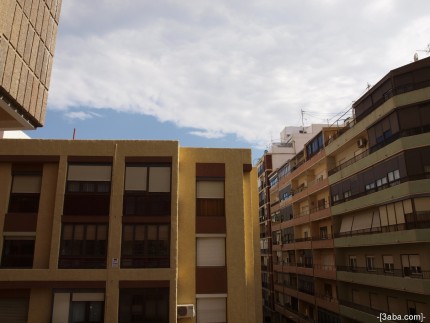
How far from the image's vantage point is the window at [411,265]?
2372 cm

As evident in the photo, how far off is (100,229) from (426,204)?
18.1 metres

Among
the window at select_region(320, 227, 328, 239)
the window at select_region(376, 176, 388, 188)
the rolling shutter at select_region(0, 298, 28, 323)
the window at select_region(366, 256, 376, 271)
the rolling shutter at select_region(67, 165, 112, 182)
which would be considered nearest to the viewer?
the rolling shutter at select_region(0, 298, 28, 323)

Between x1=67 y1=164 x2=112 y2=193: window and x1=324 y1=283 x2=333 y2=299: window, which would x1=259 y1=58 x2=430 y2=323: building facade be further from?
x1=67 y1=164 x2=112 y2=193: window

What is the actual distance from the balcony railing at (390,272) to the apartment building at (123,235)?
9.81 metres

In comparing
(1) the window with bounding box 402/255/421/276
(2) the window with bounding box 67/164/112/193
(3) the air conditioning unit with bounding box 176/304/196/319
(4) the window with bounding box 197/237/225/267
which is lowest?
(3) the air conditioning unit with bounding box 176/304/196/319

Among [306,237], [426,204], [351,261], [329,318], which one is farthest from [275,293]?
[426,204]

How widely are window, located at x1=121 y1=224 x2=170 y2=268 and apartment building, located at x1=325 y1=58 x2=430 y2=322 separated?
46.4ft

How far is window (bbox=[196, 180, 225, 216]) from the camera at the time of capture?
2139cm

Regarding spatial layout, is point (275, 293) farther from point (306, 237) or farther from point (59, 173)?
point (59, 173)

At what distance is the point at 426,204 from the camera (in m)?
23.0

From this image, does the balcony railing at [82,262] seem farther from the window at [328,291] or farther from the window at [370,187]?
the window at [328,291]

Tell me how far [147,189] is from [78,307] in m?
6.45

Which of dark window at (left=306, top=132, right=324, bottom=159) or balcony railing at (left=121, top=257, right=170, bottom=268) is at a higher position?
dark window at (left=306, top=132, right=324, bottom=159)

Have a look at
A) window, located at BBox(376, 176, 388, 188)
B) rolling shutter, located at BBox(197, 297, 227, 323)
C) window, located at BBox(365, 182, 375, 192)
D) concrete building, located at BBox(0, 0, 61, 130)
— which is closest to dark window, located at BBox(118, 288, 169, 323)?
rolling shutter, located at BBox(197, 297, 227, 323)
